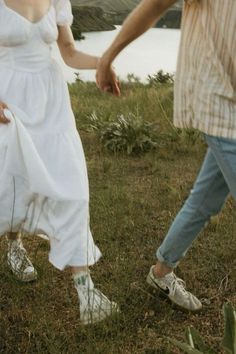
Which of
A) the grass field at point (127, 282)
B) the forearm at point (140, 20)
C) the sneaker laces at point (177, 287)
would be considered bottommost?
the grass field at point (127, 282)

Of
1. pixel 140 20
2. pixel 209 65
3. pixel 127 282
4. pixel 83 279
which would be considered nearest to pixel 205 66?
pixel 209 65

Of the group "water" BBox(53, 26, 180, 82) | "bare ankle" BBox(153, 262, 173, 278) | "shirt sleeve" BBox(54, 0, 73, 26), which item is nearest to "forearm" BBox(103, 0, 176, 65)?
"shirt sleeve" BBox(54, 0, 73, 26)

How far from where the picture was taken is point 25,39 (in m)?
2.71

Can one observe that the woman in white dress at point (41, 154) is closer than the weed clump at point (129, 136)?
Yes

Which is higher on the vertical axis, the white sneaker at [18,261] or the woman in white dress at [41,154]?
the woman in white dress at [41,154]

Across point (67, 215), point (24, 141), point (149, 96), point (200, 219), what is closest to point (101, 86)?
point (24, 141)

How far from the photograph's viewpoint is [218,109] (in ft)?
7.13

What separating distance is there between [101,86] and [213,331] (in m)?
1.18

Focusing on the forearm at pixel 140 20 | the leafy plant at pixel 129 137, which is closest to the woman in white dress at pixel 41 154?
the forearm at pixel 140 20

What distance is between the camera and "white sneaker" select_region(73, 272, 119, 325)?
102 inches

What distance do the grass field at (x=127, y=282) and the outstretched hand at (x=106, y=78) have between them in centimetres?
85

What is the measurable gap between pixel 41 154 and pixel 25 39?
50 cm

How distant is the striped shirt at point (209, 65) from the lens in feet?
6.88

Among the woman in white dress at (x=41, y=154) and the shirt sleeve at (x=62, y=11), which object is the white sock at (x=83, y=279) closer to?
the woman in white dress at (x=41, y=154)
